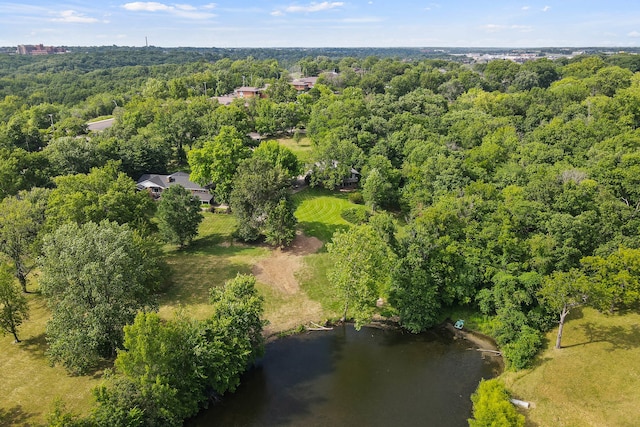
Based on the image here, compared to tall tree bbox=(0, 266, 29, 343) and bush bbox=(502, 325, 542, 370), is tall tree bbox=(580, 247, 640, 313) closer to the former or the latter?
bush bbox=(502, 325, 542, 370)

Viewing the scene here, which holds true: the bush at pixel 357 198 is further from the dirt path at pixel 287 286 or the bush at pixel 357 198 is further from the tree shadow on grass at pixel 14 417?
the tree shadow on grass at pixel 14 417

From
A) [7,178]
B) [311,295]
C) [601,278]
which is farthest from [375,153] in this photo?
[7,178]

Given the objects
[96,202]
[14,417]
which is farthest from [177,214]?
[14,417]

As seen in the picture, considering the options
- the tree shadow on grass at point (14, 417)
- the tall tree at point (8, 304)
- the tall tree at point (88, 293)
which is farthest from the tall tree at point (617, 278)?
the tall tree at point (8, 304)

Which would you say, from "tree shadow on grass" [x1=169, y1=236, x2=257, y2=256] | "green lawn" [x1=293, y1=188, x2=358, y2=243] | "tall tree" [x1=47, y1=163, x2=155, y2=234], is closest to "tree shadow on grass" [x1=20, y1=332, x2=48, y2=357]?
"tall tree" [x1=47, y1=163, x2=155, y2=234]

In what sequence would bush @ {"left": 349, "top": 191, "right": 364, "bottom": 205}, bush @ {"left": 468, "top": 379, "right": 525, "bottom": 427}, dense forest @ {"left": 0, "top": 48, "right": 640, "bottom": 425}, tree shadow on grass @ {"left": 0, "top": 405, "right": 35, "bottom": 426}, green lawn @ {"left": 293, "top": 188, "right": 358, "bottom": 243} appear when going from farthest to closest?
bush @ {"left": 349, "top": 191, "right": 364, "bottom": 205} → green lawn @ {"left": 293, "top": 188, "right": 358, "bottom": 243} → dense forest @ {"left": 0, "top": 48, "right": 640, "bottom": 425} → tree shadow on grass @ {"left": 0, "top": 405, "right": 35, "bottom": 426} → bush @ {"left": 468, "top": 379, "right": 525, "bottom": 427}

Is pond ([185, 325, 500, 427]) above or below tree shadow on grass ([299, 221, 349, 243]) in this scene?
below
